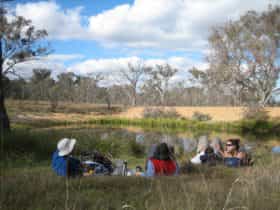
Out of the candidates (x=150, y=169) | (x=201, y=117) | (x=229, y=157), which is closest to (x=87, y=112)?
(x=201, y=117)

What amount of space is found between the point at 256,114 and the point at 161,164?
85.1 feet

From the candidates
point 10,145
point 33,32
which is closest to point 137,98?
point 33,32

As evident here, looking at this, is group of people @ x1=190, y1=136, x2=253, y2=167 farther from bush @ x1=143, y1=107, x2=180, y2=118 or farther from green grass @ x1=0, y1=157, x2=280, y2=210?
bush @ x1=143, y1=107, x2=180, y2=118

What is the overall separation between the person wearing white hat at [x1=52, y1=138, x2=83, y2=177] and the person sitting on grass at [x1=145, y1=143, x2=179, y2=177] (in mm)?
1010

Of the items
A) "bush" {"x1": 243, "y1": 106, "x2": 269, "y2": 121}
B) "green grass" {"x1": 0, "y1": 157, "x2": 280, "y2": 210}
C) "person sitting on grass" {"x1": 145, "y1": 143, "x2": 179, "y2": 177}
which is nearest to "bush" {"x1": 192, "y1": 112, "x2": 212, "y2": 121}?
"bush" {"x1": 243, "y1": 106, "x2": 269, "y2": 121}

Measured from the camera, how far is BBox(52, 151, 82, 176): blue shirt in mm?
3949

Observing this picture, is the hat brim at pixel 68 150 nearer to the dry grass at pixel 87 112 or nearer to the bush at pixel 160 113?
the dry grass at pixel 87 112

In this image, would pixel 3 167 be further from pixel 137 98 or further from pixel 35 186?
pixel 137 98

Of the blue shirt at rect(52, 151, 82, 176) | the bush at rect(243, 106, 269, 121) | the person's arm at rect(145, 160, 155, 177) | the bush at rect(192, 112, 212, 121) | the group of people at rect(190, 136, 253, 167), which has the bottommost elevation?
the bush at rect(192, 112, 212, 121)

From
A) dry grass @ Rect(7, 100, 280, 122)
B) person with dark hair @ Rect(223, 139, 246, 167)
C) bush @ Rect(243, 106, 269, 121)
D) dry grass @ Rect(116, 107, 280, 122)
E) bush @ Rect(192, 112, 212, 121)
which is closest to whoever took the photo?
person with dark hair @ Rect(223, 139, 246, 167)

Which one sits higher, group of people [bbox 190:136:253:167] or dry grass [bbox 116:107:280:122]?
group of people [bbox 190:136:253:167]

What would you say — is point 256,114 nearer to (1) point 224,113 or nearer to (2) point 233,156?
(1) point 224,113

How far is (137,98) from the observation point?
6638cm

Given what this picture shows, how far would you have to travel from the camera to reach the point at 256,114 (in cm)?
2798
